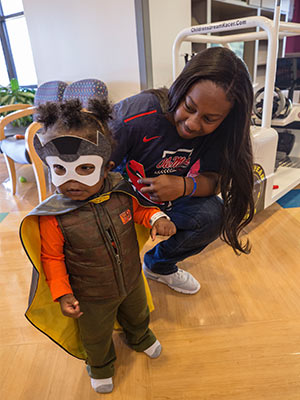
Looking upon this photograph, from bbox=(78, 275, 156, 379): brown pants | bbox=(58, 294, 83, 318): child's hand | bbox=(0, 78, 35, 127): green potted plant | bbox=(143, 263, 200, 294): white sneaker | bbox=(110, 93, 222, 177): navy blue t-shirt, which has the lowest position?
bbox=(143, 263, 200, 294): white sneaker

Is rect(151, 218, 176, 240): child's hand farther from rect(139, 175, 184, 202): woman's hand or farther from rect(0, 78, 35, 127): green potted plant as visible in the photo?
rect(0, 78, 35, 127): green potted plant

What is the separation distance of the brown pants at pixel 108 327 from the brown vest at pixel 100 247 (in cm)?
5

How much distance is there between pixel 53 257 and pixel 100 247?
0.36ft

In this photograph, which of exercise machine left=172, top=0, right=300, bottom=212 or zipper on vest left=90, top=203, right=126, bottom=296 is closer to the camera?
zipper on vest left=90, top=203, right=126, bottom=296

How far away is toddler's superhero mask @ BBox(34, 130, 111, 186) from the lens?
0.60 m

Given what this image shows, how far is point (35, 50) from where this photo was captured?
9.40 ft

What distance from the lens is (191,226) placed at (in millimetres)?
1005

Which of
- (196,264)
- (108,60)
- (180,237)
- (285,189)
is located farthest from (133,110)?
(108,60)

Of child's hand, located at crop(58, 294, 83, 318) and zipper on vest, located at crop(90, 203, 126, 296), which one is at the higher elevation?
zipper on vest, located at crop(90, 203, 126, 296)

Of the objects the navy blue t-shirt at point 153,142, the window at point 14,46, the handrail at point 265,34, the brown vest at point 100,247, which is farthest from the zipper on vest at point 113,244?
the window at point 14,46

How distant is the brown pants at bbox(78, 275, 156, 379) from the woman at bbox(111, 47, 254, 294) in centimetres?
28

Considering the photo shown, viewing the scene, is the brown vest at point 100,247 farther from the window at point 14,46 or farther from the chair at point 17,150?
the window at point 14,46

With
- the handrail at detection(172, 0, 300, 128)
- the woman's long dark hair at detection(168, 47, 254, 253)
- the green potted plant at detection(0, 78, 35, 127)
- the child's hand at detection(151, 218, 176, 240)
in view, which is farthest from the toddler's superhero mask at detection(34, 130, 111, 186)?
the green potted plant at detection(0, 78, 35, 127)

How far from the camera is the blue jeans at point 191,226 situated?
1.01m
